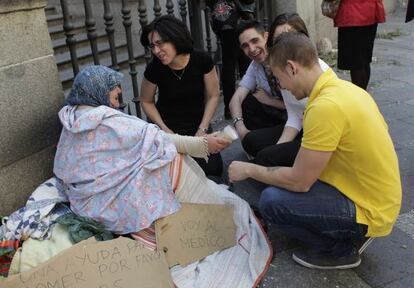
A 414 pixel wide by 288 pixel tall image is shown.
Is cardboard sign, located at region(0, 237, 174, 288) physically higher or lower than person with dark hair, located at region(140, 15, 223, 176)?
lower

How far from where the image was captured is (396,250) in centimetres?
268

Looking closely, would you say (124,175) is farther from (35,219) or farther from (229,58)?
(229,58)

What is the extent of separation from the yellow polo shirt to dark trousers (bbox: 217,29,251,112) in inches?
97.5

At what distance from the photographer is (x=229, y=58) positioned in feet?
15.7

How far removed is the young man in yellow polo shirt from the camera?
219 centimetres

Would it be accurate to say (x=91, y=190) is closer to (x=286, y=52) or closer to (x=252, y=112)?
(x=286, y=52)

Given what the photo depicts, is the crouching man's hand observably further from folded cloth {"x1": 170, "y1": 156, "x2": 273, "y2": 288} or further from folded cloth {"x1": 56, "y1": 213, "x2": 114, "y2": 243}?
folded cloth {"x1": 56, "y1": 213, "x2": 114, "y2": 243}

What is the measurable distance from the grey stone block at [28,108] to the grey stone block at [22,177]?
5 cm

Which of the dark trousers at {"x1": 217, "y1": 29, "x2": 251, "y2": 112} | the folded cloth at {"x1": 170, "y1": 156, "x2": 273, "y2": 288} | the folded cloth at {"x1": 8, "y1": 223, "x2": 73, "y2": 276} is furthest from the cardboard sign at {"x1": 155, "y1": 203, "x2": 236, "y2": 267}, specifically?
the dark trousers at {"x1": 217, "y1": 29, "x2": 251, "y2": 112}

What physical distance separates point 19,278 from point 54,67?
51.1 inches

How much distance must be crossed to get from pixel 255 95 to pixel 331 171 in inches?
55.7

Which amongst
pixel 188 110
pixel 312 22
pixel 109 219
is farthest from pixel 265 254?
pixel 312 22

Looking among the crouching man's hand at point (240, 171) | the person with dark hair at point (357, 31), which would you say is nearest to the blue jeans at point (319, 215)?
the crouching man's hand at point (240, 171)

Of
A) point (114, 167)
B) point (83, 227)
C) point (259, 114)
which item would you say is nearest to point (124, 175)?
point (114, 167)
